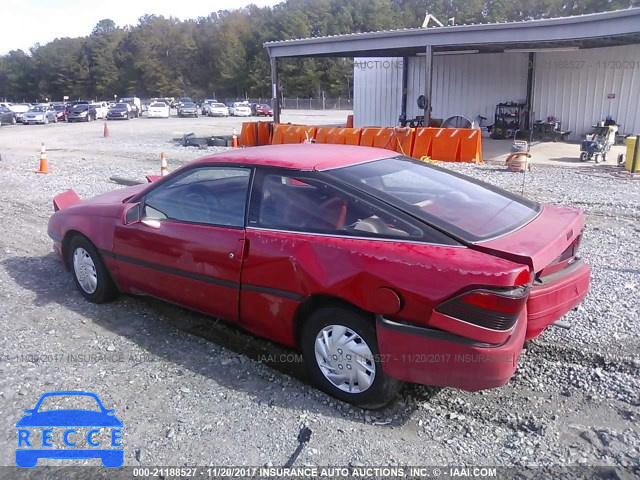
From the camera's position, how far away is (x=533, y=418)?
330 cm

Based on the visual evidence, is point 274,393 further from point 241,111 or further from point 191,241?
point 241,111

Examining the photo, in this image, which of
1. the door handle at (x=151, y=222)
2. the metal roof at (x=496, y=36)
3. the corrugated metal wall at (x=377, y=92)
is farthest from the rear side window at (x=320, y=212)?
the corrugated metal wall at (x=377, y=92)

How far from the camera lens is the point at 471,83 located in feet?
81.6

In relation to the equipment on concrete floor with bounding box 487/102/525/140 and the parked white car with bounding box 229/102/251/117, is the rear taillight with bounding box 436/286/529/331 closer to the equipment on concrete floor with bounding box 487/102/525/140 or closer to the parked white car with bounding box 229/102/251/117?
the equipment on concrete floor with bounding box 487/102/525/140

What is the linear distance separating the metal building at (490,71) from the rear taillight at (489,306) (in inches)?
575

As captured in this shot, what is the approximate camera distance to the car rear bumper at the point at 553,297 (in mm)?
3301

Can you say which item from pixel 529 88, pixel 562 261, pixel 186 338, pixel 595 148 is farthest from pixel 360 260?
pixel 529 88

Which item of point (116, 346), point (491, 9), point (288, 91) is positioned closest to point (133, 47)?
point (288, 91)

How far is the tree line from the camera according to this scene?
81.9 meters

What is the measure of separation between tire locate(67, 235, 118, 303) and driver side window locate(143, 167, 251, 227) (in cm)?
82

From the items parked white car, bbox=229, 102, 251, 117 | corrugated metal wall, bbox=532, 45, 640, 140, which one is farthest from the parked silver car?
corrugated metal wall, bbox=532, 45, 640, 140

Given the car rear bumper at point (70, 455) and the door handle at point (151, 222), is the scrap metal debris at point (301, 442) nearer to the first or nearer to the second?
the car rear bumper at point (70, 455)

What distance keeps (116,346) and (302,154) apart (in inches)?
83.6

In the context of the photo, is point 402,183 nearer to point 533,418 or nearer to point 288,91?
point 533,418
